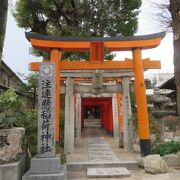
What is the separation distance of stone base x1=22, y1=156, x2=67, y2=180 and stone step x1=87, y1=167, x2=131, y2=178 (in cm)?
130

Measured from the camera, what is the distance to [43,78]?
675 cm

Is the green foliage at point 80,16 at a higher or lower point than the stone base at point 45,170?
higher

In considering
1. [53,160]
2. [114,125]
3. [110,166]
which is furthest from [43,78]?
[114,125]

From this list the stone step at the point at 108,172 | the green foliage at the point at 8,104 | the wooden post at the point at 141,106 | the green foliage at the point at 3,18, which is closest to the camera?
the green foliage at the point at 8,104

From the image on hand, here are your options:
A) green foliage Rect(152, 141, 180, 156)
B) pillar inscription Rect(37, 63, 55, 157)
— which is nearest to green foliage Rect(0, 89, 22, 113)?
pillar inscription Rect(37, 63, 55, 157)

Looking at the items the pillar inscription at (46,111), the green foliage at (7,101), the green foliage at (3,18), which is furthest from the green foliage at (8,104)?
the green foliage at (3,18)

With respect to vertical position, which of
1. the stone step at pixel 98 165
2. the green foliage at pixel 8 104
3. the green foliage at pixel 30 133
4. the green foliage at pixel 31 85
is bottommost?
the stone step at pixel 98 165

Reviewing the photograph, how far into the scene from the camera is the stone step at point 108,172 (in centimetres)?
704

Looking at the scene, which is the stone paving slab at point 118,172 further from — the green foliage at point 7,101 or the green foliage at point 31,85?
the green foliage at point 31,85

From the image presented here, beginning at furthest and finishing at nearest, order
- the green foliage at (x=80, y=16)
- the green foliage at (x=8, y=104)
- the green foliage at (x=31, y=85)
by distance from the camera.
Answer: the green foliage at (x=31, y=85), the green foliage at (x=80, y=16), the green foliage at (x=8, y=104)

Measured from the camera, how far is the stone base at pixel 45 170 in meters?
5.91

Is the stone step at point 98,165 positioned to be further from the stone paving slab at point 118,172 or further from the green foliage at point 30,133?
the green foliage at point 30,133

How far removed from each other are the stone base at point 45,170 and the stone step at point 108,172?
130 centimetres

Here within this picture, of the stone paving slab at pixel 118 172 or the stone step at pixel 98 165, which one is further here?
the stone step at pixel 98 165
